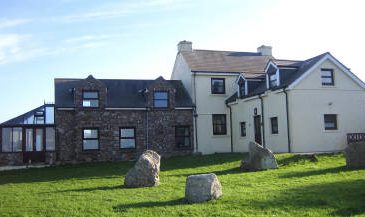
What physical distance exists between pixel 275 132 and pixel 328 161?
A: 7.72m

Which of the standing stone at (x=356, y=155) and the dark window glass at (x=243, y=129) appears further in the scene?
the dark window glass at (x=243, y=129)

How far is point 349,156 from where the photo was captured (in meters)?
20.2

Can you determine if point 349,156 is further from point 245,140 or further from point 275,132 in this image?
point 245,140

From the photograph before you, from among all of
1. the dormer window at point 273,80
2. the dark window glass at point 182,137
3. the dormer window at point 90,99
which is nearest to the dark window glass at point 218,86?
the dark window glass at point 182,137

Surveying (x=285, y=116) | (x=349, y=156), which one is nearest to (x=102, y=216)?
(x=349, y=156)

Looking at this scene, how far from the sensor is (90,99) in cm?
3375

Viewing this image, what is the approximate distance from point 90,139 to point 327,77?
16509mm

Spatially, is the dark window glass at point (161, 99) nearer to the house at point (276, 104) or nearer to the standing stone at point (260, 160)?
the house at point (276, 104)

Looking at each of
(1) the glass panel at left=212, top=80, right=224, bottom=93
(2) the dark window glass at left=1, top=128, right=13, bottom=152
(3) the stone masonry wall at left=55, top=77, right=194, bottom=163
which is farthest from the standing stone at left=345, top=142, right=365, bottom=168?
(2) the dark window glass at left=1, top=128, right=13, bottom=152

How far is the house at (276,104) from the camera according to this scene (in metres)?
28.7

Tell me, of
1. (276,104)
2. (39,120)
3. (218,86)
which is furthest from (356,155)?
(39,120)

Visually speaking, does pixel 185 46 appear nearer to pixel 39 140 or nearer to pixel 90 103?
pixel 90 103

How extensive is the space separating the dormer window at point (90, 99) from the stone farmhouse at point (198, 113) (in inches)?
2.8

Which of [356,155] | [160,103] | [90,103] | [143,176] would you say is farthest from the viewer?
[160,103]
